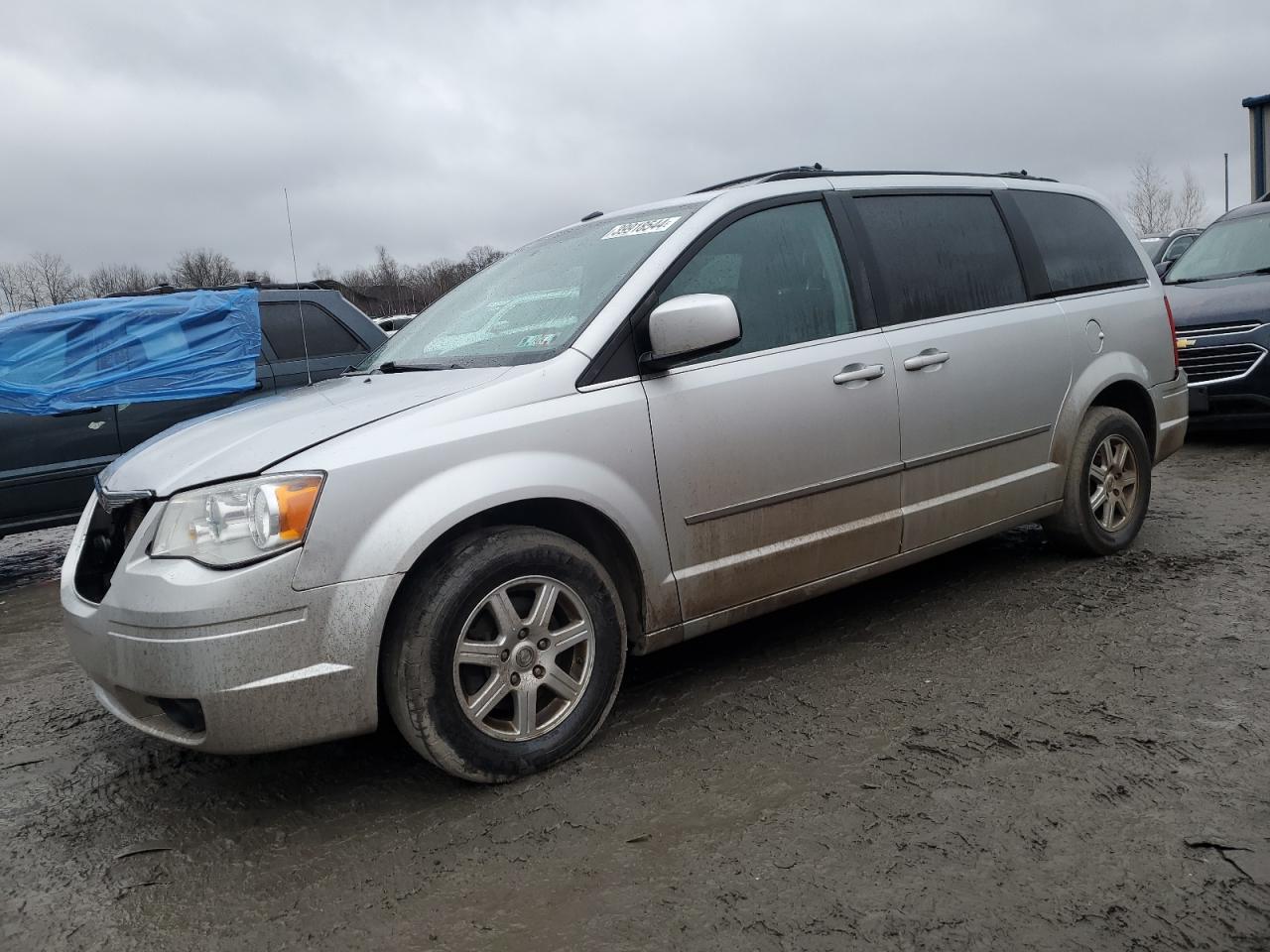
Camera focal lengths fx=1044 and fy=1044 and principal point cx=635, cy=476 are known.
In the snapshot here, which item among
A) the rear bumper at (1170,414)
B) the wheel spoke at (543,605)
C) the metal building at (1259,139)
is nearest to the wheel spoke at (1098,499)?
the rear bumper at (1170,414)

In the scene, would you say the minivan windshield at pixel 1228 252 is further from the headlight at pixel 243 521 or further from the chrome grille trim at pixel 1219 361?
the headlight at pixel 243 521

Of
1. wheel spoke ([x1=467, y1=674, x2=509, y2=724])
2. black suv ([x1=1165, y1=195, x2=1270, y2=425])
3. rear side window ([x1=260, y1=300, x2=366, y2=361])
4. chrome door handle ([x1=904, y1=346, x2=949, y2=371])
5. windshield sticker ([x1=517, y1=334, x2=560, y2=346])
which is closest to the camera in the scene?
wheel spoke ([x1=467, y1=674, x2=509, y2=724])

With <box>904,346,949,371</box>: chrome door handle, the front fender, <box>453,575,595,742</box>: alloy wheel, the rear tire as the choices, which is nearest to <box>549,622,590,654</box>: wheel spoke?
<box>453,575,595,742</box>: alloy wheel

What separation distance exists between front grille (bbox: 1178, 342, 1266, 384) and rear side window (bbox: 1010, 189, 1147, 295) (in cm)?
313

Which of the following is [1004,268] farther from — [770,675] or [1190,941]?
[1190,941]

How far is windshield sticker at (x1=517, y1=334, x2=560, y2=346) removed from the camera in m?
3.38

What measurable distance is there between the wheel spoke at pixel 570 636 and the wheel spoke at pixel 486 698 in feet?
0.64

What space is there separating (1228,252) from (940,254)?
638 centimetres

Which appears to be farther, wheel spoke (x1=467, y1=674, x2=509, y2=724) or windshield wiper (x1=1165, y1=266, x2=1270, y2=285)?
windshield wiper (x1=1165, y1=266, x2=1270, y2=285)

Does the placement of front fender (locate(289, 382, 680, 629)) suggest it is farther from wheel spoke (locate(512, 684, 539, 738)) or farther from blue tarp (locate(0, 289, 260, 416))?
blue tarp (locate(0, 289, 260, 416))

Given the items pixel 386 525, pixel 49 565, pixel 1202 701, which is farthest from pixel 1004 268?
pixel 49 565

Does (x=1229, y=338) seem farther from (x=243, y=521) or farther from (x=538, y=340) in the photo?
(x=243, y=521)

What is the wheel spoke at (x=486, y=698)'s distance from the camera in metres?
2.95

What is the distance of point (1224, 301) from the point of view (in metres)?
8.12
